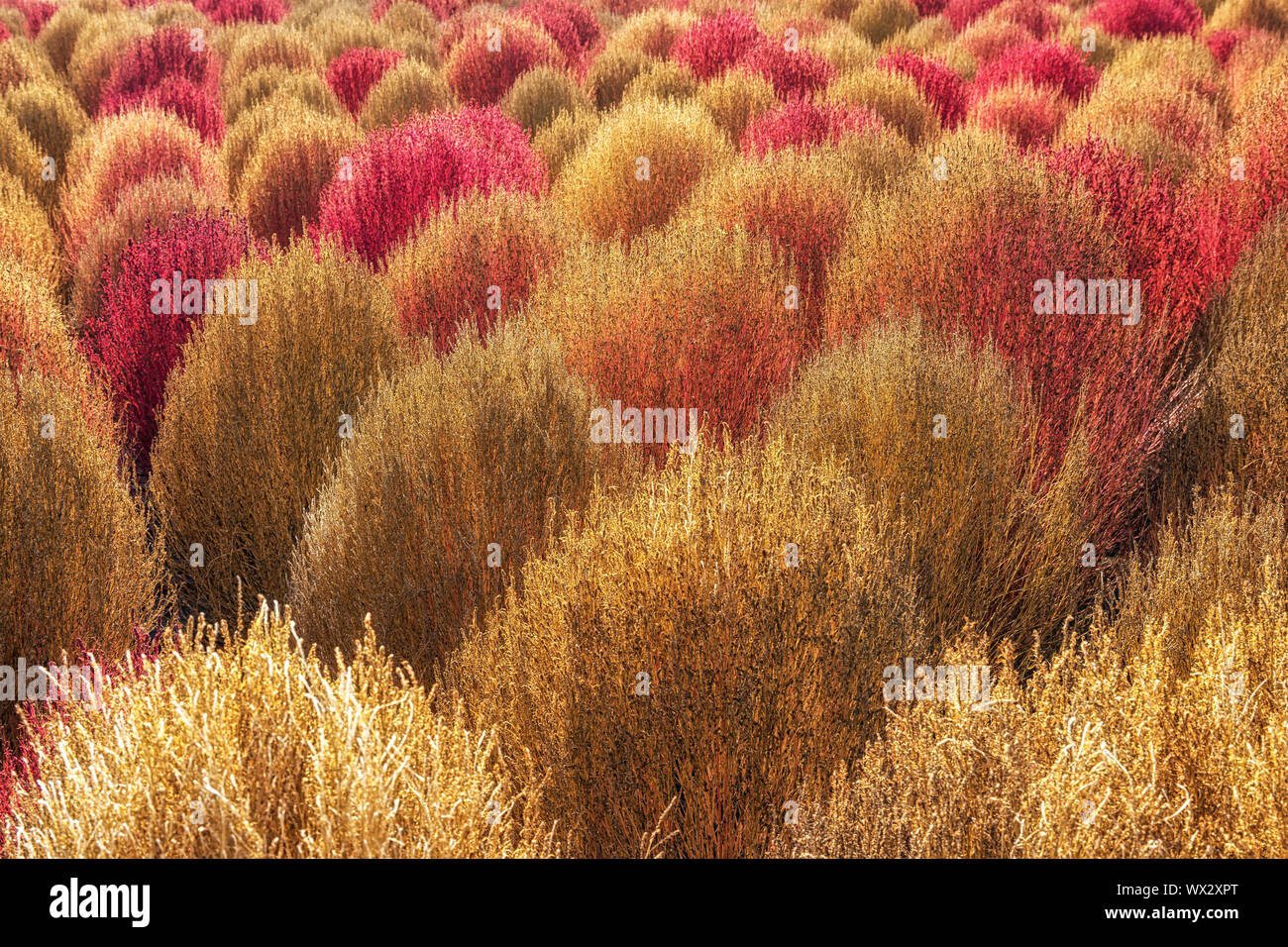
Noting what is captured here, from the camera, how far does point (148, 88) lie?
1238cm

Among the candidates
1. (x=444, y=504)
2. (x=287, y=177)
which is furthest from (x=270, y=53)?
(x=444, y=504)

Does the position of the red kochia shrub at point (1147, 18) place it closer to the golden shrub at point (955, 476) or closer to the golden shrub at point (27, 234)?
the golden shrub at point (955, 476)

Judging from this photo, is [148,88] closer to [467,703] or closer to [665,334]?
[665,334]

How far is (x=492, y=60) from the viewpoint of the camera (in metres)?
13.1

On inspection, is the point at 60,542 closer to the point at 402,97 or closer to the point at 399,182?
the point at 399,182

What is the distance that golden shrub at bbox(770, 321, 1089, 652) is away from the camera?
3.76m

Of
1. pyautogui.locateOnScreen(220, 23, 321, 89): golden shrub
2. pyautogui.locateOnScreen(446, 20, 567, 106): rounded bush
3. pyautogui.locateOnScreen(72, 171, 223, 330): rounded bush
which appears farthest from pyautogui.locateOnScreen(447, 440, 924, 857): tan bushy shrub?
pyautogui.locateOnScreen(220, 23, 321, 89): golden shrub

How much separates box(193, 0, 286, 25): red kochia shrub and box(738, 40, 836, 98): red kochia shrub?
10818 millimetres

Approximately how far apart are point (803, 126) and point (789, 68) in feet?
12.1

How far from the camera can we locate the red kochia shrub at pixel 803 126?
342 inches

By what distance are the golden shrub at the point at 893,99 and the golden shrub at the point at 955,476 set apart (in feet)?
23.8

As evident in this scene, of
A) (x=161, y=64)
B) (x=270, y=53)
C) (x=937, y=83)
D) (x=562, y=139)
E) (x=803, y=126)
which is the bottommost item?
(x=803, y=126)

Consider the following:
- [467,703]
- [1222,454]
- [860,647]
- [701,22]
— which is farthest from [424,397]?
[701,22]
